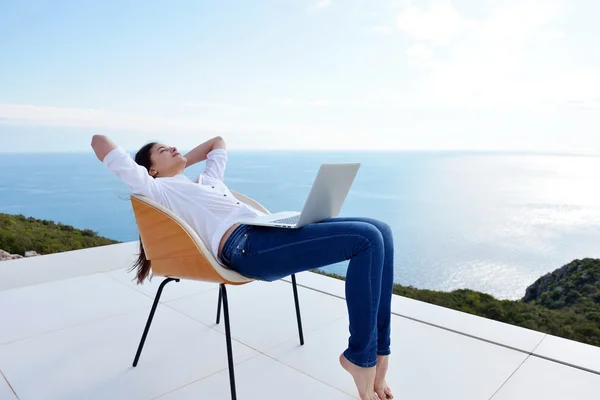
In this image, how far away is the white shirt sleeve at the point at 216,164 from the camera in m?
1.98

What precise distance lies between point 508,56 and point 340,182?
745 centimetres

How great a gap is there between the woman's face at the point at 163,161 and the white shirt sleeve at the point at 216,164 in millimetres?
189

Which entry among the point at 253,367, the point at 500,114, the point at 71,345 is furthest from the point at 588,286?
the point at 500,114

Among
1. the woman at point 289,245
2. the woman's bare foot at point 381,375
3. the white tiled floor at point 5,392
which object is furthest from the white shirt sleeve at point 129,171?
the woman's bare foot at point 381,375

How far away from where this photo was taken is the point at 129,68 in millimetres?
7707

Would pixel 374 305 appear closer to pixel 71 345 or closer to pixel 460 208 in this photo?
pixel 71 345

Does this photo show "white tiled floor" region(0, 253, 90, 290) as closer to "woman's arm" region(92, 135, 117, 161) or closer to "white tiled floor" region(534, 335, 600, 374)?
"woman's arm" region(92, 135, 117, 161)

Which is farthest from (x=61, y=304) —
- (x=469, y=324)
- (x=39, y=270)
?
(x=469, y=324)

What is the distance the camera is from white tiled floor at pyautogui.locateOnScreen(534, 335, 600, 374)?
70.3 inches

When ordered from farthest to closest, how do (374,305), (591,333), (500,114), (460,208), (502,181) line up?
(460,208), (502,181), (500,114), (591,333), (374,305)

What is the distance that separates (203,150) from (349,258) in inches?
40.7

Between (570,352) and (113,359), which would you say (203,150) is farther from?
(570,352)

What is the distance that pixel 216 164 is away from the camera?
2.00 m

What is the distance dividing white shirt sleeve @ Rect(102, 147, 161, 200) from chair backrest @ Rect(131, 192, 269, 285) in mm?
34
